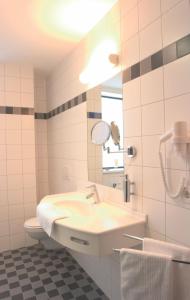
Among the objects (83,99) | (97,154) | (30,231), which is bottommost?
(30,231)

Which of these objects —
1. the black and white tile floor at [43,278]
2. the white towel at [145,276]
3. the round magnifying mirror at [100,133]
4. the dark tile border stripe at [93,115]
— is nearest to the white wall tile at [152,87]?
the round magnifying mirror at [100,133]

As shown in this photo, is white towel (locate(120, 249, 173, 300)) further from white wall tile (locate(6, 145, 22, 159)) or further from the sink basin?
white wall tile (locate(6, 145, 22, 159))

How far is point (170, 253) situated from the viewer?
979 millimetres

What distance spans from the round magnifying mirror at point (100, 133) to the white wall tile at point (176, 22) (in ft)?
2.60

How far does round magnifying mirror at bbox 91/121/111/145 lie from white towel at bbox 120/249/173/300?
101cm

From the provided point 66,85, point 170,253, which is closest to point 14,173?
point 66,85

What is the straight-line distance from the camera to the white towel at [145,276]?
938 mm

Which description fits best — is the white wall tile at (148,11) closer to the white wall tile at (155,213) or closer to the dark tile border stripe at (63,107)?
the dark tile border stripe at (63,107)

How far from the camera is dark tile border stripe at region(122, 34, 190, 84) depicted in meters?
1.16

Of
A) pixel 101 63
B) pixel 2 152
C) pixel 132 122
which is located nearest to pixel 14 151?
pixel 2 152

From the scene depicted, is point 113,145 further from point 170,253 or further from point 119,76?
point 170,253

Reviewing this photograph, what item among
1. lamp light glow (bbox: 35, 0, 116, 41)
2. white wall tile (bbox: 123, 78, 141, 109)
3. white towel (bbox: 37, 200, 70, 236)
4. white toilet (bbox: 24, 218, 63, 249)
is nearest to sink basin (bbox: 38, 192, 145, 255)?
white towel (bbox: 37, 200, 70, 236)

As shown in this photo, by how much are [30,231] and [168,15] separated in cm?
235

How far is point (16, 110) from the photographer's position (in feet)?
9.35
